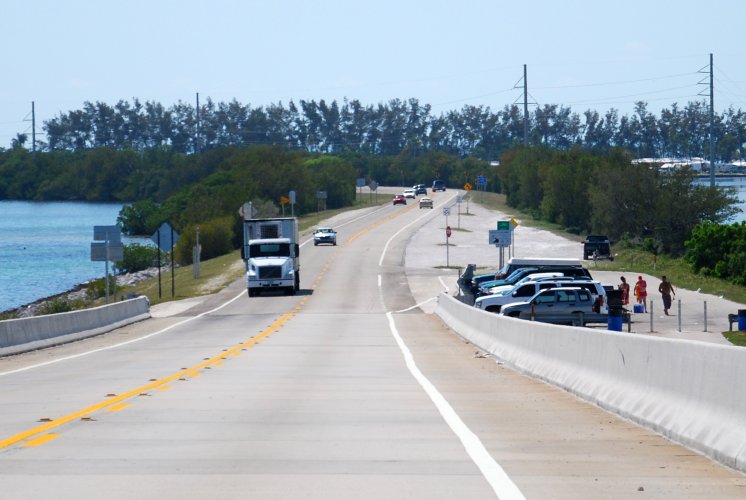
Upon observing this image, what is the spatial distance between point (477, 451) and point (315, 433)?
1811mm

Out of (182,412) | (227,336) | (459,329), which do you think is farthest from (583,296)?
(182,412)

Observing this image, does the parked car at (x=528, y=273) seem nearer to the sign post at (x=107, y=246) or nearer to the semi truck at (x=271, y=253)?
the semi truck at (x=271, y=253)

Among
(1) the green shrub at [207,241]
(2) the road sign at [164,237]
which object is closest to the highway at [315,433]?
(2) the road sign at [164,237]

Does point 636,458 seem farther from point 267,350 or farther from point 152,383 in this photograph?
point 267,350

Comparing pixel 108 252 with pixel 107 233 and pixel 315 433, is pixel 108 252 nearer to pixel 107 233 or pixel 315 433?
pixel 107 233

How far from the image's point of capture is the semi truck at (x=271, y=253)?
54.7m

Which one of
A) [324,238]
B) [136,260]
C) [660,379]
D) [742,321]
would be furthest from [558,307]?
[136,260]

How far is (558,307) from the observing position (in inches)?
1505

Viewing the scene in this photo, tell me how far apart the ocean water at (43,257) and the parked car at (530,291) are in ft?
133

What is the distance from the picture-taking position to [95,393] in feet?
48.4

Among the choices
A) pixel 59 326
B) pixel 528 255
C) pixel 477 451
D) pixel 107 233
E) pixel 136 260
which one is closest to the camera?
pixel 477 451

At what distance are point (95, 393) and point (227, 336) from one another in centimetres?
1692

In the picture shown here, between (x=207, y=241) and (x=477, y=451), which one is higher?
(x=477, y=451)

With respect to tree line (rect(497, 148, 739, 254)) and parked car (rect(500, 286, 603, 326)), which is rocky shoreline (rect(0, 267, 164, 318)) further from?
tree line (rect(497, 148, 739, 254))
